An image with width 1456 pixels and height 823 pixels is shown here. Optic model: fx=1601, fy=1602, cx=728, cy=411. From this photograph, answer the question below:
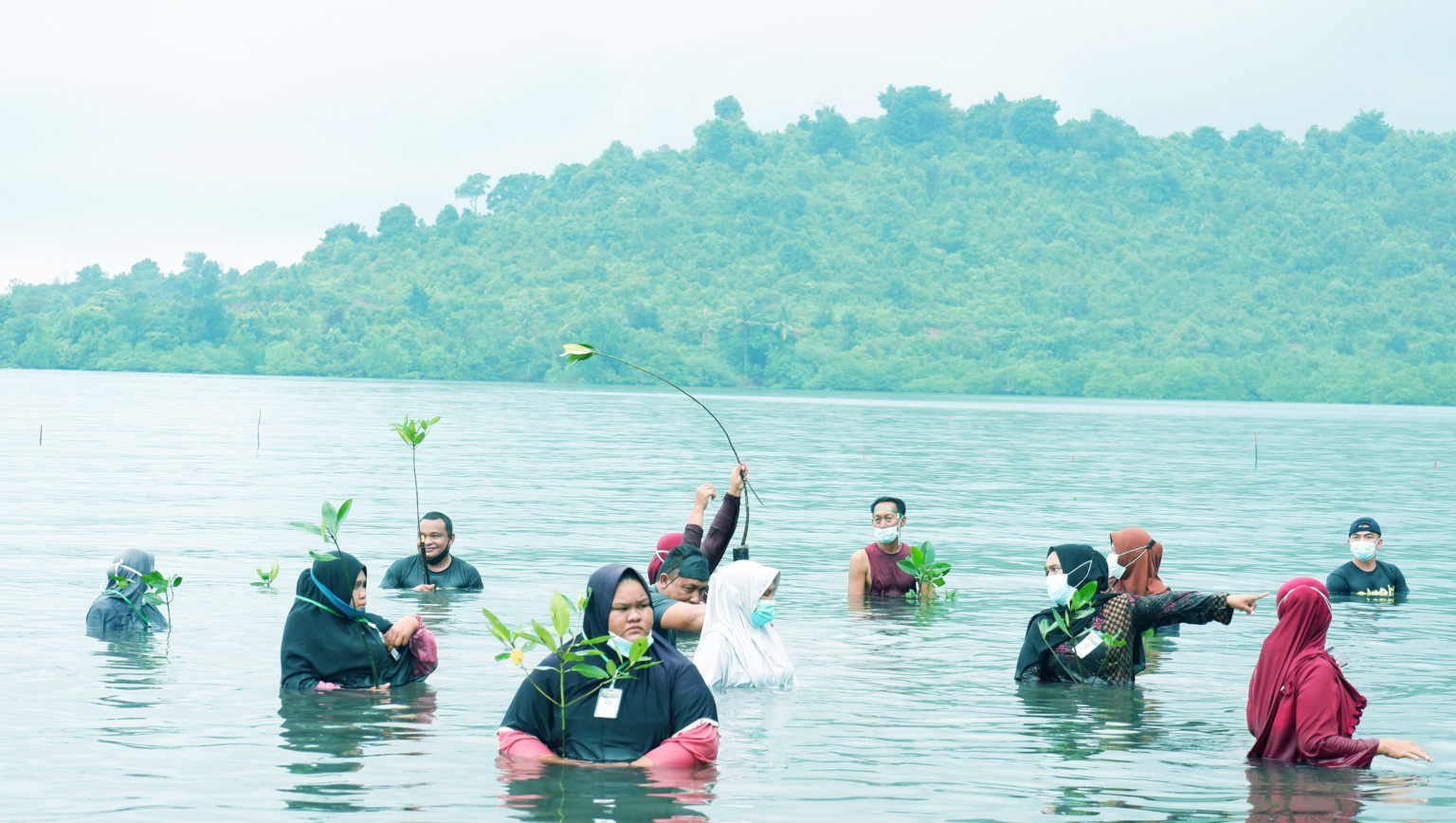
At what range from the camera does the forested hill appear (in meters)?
147

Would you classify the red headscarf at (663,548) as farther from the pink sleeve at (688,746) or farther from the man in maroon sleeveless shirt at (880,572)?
the pink sleeve at (688,746)

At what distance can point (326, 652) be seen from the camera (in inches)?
421

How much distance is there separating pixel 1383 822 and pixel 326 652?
258 inches

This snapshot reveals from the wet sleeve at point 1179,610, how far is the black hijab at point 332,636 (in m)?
5.04

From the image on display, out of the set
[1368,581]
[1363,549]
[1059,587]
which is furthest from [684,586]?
[1368,581]

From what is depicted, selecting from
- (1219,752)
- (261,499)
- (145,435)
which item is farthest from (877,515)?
(145,435)

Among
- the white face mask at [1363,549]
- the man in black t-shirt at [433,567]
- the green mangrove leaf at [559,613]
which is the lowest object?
the man in black t-shirt at [433,567]

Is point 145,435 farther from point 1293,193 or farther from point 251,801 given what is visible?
point 1293,193

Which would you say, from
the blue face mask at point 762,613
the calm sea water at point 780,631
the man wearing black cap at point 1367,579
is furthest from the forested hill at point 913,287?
the blue face mask at point 762,613

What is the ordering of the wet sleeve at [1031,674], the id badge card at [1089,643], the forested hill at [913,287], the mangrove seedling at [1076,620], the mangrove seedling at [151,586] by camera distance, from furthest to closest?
the forested hill at [913,287] < the mangrove seedling at [151,586] < the wet sleeve at [1031,674] < the id badge card at [1089,643] < the mangrove seedling at [1076,620]

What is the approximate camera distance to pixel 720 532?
12.5 meters

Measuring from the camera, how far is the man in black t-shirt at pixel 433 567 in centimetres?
1589

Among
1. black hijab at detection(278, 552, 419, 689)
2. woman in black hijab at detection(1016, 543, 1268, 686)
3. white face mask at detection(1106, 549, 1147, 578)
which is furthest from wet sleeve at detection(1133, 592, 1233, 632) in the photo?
black hijab at detection(278, 552, 419, 689)

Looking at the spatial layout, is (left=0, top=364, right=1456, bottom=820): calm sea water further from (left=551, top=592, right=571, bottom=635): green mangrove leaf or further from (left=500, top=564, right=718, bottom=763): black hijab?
(left=551, top=592, right=571, bottom=635): green mangrove leaf
